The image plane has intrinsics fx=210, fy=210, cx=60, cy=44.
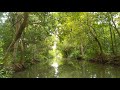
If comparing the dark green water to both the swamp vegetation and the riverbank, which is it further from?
the riverbank

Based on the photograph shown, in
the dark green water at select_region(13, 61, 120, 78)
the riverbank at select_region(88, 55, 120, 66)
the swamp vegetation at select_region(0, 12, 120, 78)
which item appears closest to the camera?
the dark green water at select_region(13, 61, 120, 78)

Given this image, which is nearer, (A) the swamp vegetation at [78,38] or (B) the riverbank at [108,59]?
(A) the swamp vegetation at [78,38]

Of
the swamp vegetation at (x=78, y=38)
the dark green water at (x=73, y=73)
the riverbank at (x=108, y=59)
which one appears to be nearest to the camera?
the dark green water at (x=73, y=73)

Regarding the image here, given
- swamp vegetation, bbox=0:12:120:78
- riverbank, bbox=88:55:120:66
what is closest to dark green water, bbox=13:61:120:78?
swamp vegetation, bbox=0:12:120:78

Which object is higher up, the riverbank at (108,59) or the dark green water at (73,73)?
the riverbank at (108,59)

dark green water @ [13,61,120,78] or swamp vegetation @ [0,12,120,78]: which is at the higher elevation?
swamp vegetation @ [0,12,120,78]

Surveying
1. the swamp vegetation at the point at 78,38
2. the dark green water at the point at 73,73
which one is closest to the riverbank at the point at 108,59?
the swamp vegetation at the point at 78,38

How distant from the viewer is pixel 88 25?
11.4 meters

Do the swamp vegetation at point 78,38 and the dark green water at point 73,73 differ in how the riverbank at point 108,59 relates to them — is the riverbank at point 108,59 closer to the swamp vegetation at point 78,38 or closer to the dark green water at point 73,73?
the swamp vegetation at point 78,38

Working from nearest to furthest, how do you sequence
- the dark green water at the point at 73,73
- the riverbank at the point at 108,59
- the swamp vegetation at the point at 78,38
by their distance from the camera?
the dark green water at the point at 73,73 → the swamp vegetation at the point at 78,38 → the riverbank at the point at 108,59
